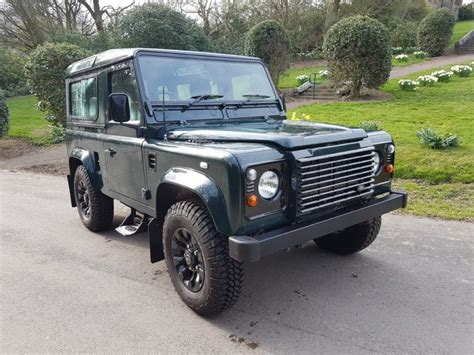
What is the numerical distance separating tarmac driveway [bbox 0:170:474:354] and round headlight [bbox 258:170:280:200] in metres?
1.02

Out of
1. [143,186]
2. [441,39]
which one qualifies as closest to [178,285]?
[143,186]

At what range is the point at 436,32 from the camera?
2341 cm

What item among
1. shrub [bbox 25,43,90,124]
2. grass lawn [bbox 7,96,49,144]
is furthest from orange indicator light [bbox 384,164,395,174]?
grass lawn [bbox 7,96,49,144]

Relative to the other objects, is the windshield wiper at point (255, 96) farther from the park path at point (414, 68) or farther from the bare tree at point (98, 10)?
the bare tree at point (98, 10)

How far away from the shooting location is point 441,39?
23.4 metres

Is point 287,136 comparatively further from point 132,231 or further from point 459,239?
point 459,239

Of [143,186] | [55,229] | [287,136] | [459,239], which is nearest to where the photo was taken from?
[287,136]

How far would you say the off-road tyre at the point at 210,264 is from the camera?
2.86 meters

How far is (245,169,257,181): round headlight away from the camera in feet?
8.61

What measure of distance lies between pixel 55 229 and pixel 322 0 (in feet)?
93.0

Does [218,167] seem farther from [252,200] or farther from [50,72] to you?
[50,72]

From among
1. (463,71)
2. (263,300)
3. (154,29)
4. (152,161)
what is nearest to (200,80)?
(152,161)

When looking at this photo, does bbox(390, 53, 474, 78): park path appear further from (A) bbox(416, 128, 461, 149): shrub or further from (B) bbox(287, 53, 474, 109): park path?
(A) bbox(416, 128, 461, 149): shrub

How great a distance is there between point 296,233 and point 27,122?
15915 millimetres
